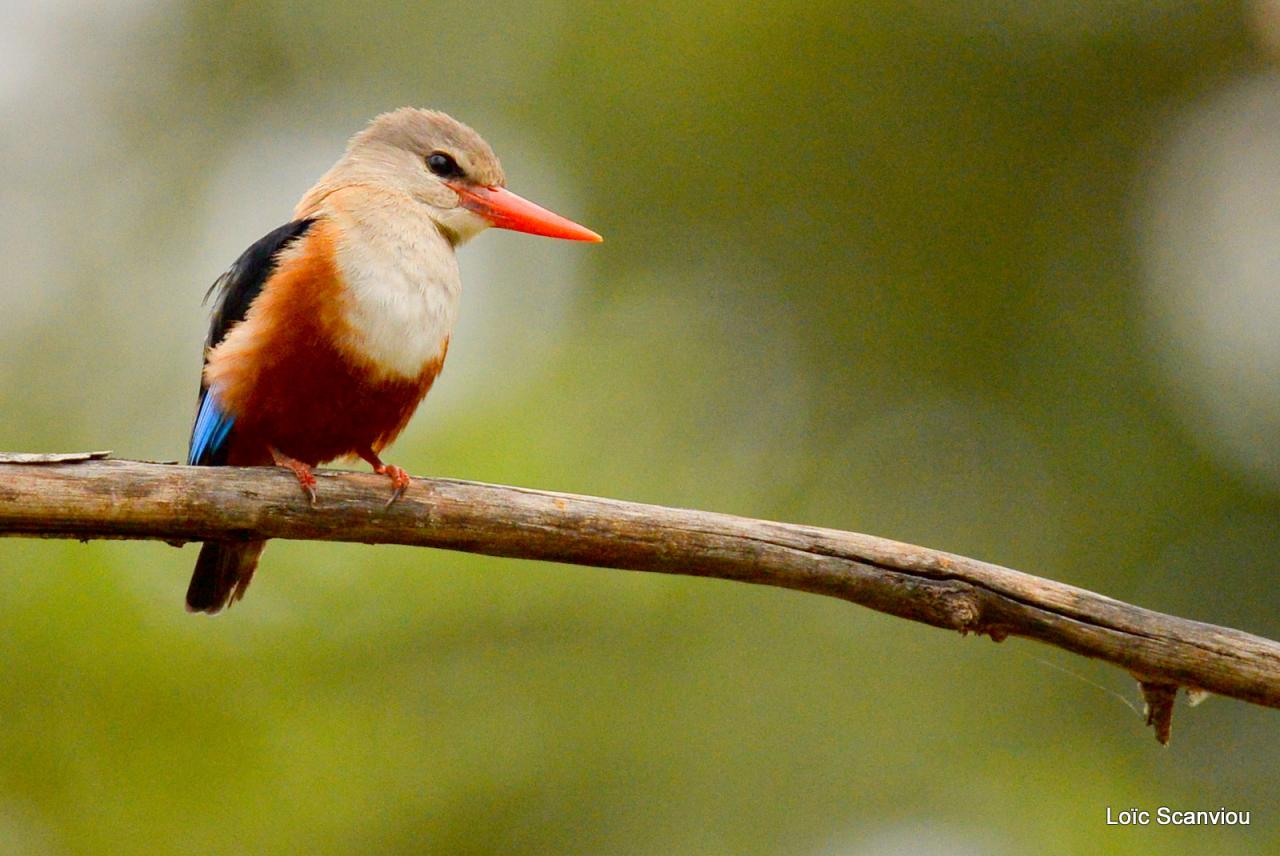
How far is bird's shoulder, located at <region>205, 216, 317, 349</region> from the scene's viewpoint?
3.50 m

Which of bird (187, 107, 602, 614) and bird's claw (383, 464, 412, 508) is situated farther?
bird (187, 107, 602, 614)

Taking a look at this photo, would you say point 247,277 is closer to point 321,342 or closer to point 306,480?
point 321,342

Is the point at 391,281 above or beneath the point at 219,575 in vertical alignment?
above

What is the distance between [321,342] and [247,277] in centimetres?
40

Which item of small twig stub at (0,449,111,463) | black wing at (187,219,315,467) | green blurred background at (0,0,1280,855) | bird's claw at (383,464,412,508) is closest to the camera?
small twig stub at (0,449,111,463)

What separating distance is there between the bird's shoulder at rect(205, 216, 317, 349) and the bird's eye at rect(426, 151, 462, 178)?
0.59m

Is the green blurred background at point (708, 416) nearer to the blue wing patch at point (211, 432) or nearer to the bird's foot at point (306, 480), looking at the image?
the blue wing patch at point (211, 432)

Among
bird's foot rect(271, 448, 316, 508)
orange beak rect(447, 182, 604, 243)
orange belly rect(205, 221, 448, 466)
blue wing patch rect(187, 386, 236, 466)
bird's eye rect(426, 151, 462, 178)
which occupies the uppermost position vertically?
bird's eye rect(426, 151, 462, 178)

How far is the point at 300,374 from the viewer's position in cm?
334

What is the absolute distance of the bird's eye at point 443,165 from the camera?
4.14 metres

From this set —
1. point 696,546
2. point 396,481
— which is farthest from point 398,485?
point 696,546

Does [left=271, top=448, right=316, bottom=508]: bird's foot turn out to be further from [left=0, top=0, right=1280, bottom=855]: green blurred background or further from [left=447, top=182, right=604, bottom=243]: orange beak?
[left=0, top=0, right=1280, bottom=855]: green blurred background

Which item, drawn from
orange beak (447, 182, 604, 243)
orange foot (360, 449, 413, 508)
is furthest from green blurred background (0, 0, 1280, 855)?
orange foot (360, 449, 413, 508)

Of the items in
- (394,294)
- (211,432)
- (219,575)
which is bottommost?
(219,575)
